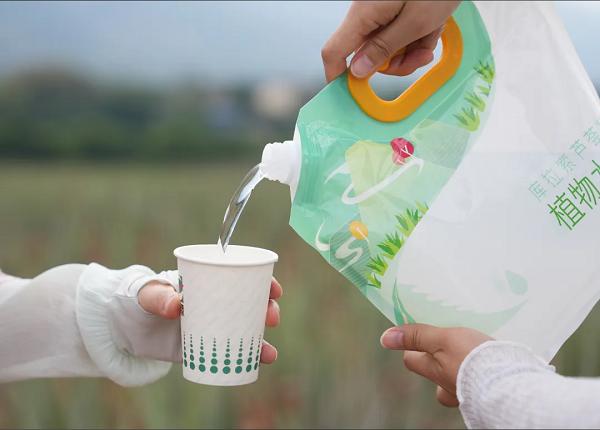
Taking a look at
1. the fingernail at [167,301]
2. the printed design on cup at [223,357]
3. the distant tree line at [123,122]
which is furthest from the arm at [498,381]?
the distant tree line at [123,122]

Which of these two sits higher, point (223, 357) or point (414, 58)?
point (414, 58)

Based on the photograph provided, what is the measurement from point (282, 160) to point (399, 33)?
0.19 meters

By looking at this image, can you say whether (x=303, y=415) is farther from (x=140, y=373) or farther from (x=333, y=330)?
(x=140, y=373)

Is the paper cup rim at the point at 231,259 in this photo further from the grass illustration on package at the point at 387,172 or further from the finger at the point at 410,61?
the finger at the point at 410,61

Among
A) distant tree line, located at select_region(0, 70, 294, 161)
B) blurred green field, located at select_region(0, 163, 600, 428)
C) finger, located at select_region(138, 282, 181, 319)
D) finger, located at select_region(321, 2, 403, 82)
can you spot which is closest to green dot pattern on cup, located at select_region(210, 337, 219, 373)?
finger, located at select_region(138, 282, 181, 319)

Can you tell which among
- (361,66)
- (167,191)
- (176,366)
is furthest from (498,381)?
(167,191)

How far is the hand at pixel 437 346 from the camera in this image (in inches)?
30.7

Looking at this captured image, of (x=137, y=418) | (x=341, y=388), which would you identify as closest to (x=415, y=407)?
(x=341, y=388)

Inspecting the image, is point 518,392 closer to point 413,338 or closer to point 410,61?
point 413,338

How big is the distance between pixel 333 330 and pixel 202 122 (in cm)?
78

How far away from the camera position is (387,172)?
2.65 feet

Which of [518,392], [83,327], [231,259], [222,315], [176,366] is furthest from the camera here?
[176,366]

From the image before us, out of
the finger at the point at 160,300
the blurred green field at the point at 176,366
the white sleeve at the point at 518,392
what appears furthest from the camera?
the blurred green field at the point at 176,366

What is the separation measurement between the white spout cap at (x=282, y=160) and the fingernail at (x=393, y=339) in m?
0.20
